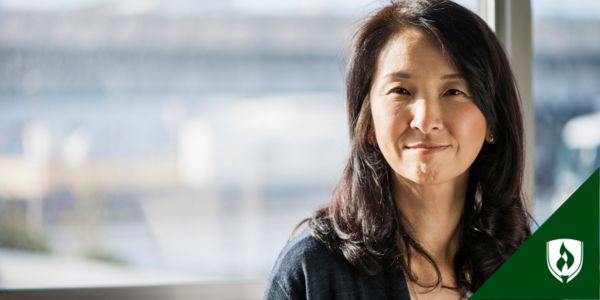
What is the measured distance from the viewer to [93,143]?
5.90 feet

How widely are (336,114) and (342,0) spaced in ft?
0.95

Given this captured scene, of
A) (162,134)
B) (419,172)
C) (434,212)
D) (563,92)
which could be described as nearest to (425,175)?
(419,172)

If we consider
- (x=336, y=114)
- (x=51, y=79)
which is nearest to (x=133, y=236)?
(x=51, y=79)

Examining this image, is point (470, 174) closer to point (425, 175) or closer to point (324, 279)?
point (425, 175)

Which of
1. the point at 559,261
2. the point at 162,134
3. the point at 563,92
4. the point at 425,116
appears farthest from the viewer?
the point at 563,92

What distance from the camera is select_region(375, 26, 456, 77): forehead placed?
3.65 ft

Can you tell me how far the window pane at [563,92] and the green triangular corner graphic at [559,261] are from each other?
1.15 meters

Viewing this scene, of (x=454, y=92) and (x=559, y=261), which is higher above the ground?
(x=454, y=92)

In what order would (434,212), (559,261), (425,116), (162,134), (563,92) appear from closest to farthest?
(559,261) < (425,116) < (434,212) < (162,134) < (563,92)

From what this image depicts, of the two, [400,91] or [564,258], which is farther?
[400,91]

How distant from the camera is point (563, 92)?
6.57 ft

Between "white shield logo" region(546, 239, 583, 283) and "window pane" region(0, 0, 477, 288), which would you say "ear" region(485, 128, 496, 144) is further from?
"window pane" region(0, 0, 477, 288)

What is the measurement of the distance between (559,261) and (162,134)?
3.85 feet

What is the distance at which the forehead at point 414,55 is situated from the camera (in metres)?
1.11
